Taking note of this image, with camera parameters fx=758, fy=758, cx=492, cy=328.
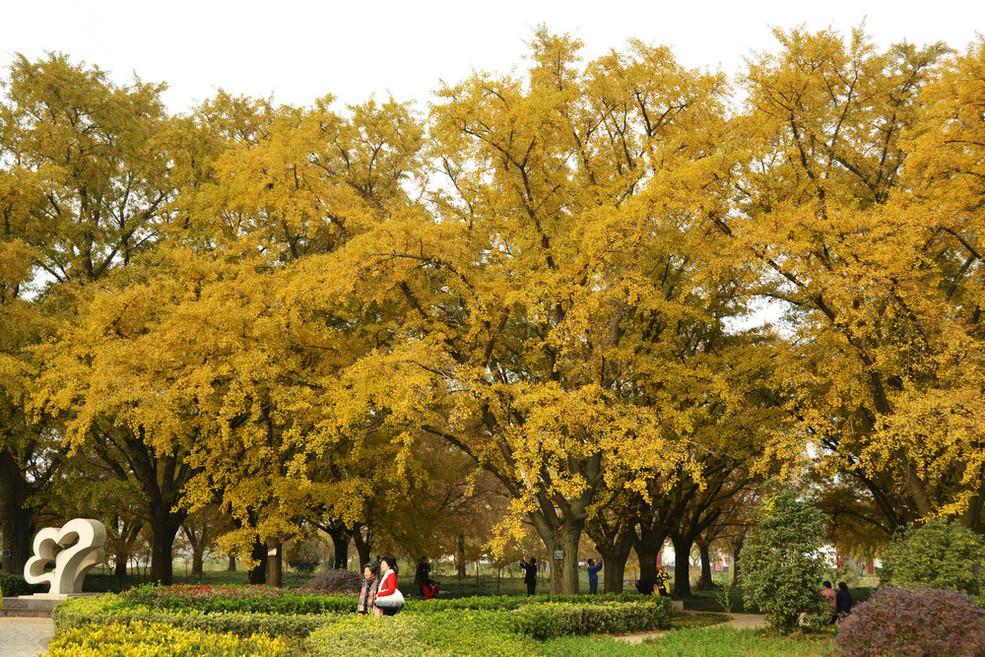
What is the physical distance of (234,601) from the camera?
13.1 meters

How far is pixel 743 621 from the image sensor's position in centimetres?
1886

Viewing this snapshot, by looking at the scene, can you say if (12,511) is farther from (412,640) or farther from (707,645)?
(707,645)

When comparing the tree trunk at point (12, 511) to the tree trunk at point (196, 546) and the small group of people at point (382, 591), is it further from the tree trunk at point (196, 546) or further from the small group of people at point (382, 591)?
the small group of people at point (382, 591)

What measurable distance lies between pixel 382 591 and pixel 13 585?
48.6 ft

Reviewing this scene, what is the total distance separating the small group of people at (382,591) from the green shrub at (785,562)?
719 cm

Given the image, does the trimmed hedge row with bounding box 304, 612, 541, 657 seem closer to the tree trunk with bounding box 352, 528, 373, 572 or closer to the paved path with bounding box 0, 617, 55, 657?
the paved path with bounding box 0, 617, 55, 657

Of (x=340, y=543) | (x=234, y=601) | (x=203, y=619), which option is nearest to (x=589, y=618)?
(x=234, y=601)

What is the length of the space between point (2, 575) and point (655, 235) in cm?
1920

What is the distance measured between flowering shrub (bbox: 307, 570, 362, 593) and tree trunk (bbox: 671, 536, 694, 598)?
43.7 feet

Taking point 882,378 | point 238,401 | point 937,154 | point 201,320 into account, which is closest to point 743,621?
point 882,378

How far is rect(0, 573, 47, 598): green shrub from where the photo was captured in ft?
64.0

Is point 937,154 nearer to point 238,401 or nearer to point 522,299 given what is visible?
point 522,299

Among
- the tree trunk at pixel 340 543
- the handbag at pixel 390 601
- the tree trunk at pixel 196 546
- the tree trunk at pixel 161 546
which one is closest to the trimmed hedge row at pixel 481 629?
the handbag at pixel 390 601

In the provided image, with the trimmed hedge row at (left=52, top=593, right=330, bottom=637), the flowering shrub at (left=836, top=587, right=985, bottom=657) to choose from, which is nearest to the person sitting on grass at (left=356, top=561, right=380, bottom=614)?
the trimmed hedge row at (left=52, top=593, right=330, bottom=637)
